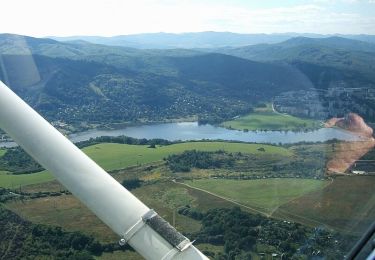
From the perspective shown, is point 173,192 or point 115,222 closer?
point 115,222

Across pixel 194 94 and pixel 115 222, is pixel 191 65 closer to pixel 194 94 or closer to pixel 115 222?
pixel 194 94

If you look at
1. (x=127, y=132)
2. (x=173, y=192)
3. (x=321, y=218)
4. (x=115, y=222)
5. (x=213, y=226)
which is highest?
(x=115, y=222)

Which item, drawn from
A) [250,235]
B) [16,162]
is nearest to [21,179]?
[16,162]

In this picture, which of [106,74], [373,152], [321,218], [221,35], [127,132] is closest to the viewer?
[373,152]

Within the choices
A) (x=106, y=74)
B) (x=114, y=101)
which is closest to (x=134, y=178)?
(x=114, y=101)

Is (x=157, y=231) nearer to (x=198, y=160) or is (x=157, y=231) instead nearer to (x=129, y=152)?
(x=198, y=160)

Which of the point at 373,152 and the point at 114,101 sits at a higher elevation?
the point at 373,152

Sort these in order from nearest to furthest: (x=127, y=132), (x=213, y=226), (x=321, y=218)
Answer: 1. (x=321, y=218)
2. (x=213, y=226)
3. (x=127, y=132)
